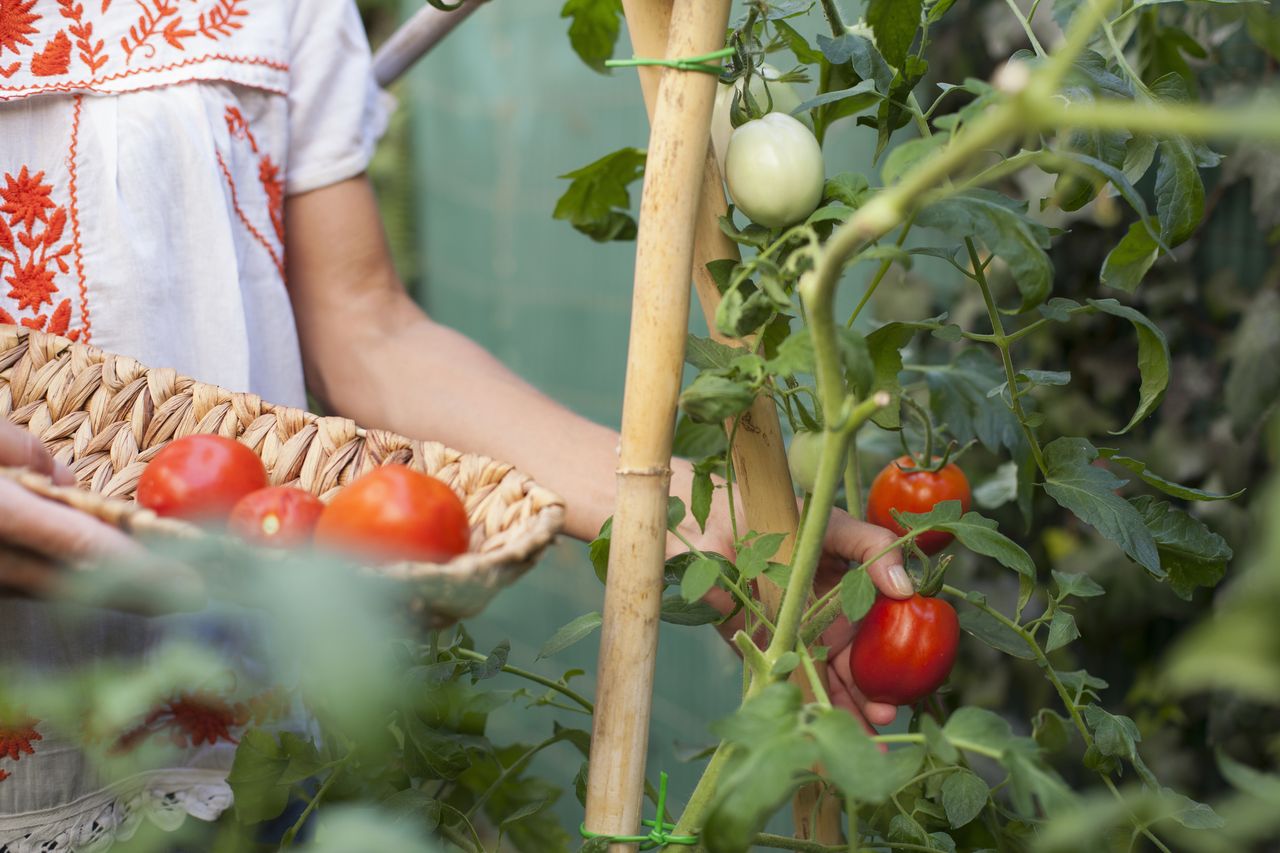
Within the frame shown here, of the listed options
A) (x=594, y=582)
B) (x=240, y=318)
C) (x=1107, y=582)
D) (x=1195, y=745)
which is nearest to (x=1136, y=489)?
(x=1107, y=582)

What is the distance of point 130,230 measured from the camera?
102 centimetres

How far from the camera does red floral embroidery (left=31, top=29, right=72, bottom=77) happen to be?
3.26 ft

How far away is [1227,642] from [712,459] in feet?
1.82

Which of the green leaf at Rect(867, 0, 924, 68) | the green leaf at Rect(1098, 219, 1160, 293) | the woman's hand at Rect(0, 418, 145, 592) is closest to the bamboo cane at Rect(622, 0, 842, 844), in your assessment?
the green leaf at Rect(867, 0, 924, 68)

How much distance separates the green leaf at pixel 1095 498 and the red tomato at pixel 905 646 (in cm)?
11

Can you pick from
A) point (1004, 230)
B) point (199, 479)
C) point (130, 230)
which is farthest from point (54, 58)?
point (1004, 230)

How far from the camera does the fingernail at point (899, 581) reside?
755 mm

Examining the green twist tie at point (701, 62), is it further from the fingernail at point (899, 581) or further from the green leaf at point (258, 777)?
the green leaf at point (258, 777)

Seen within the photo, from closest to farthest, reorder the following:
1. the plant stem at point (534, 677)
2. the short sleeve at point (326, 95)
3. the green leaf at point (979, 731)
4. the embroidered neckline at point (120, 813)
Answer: the green leaf at point (979, 731) → the plant stem at point (534, 677) → the embroidered neckline at point (120, 813) → the short sleeve at point (326, 95)

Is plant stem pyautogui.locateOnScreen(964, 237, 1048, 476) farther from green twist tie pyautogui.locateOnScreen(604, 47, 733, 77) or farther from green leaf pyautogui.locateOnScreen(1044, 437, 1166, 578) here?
green twist tie pyautogui.locateOnScreen(604, 47, 733, 77)

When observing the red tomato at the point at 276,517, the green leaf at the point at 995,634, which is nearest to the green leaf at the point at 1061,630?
the green leaf at the point at 995,634

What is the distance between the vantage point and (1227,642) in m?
0.24

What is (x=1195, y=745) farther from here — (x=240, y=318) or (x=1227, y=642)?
(x=1227, y=642)

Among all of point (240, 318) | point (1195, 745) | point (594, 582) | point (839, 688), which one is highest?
point (240, 318)
